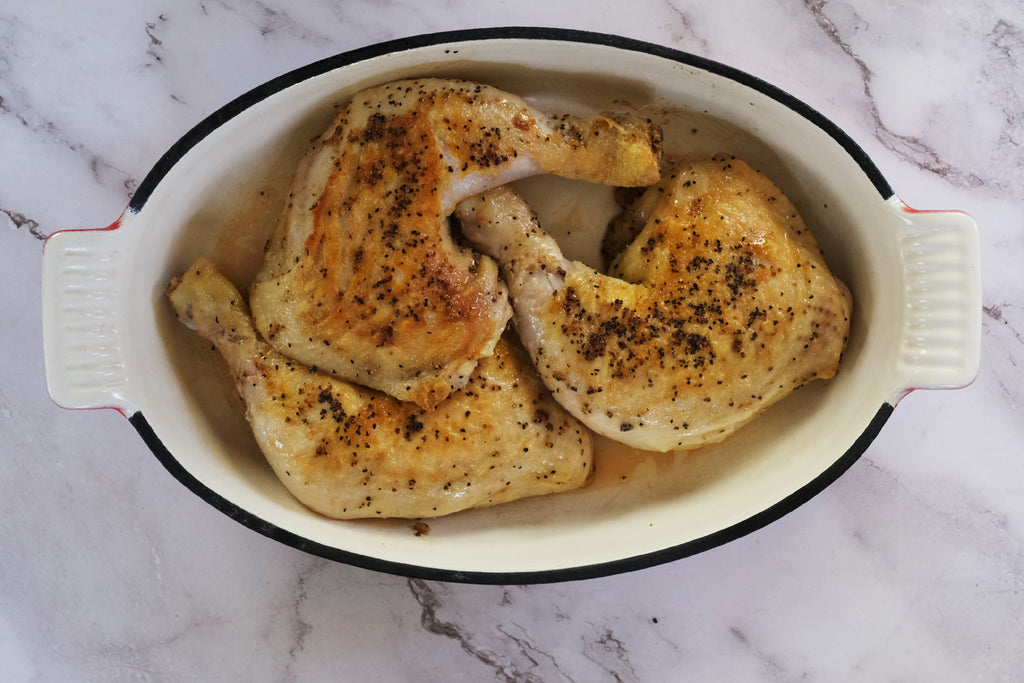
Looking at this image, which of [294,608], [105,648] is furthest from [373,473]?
[105,648]

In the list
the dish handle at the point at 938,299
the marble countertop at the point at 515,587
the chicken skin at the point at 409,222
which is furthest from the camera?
the marble countertop at the point at 515,587

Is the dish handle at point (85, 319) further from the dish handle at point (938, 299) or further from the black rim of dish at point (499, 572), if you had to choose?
the dish handle at point (938, 299)

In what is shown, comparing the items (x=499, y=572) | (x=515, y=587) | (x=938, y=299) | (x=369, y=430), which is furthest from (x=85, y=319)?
(x=938, y=299)

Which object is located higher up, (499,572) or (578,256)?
(578,256)

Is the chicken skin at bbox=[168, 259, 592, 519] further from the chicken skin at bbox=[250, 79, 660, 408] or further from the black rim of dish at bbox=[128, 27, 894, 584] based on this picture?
the black rim of dish at bbox=[128, 27, 894, 584]

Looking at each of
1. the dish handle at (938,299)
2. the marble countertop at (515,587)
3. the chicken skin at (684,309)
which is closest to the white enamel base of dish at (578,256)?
the dish handle at (938,299)

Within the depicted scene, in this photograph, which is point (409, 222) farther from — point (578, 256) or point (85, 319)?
point (85, 319)

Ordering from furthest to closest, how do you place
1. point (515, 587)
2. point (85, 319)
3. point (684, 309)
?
point (515, 587) → point (684, 309) → point (85, 319)
